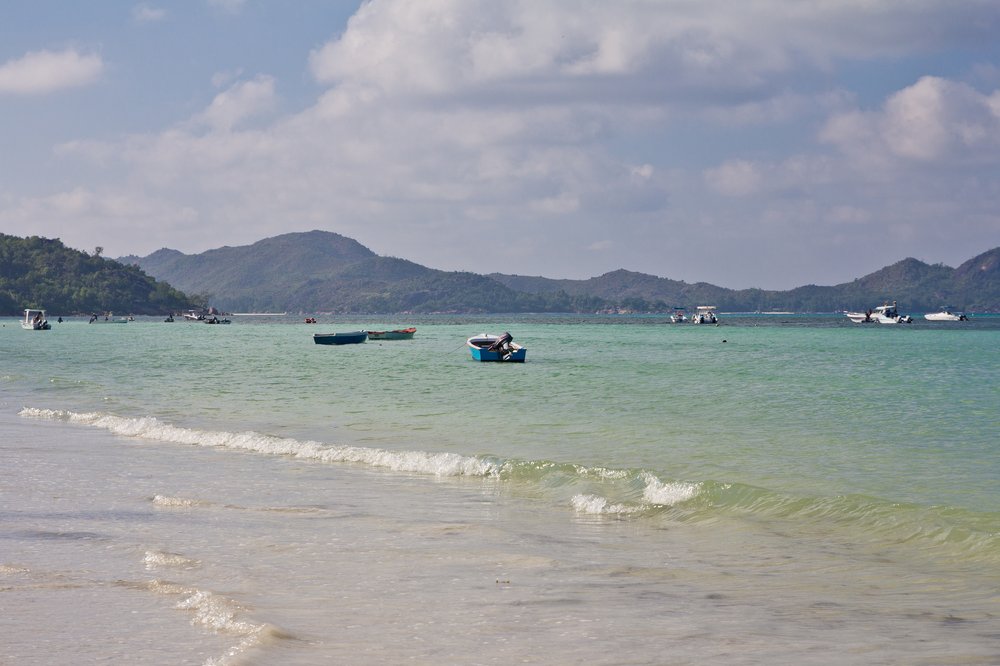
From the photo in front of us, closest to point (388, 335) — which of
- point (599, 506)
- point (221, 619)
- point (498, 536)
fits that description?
point (599, 506)

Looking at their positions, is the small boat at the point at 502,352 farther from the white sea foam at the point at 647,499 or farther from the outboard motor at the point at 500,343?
the white sea foam at the point at 647,499

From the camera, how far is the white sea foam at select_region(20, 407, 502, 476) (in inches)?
812

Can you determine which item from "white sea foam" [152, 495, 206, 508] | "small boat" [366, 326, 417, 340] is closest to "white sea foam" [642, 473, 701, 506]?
"white sea foam" [152, 495, 206, 508]

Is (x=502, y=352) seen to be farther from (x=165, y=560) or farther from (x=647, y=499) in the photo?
(x=165, y=560)

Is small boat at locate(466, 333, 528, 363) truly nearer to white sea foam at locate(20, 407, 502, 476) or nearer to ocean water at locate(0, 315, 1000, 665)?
ocean water at locate(0, 315, 1000, 665)

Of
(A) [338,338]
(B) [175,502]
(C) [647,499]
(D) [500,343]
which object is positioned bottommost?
(C) [647,499]

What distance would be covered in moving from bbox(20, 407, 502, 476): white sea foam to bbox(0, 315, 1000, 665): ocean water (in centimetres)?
9

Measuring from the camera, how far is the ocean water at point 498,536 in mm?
8812

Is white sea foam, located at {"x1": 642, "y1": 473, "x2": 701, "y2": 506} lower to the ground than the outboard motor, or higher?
lower

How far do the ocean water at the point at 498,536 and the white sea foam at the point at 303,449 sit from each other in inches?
3.5

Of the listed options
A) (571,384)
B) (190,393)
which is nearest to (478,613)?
(190,393)

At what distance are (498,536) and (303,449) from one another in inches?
418

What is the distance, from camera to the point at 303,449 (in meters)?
23.2

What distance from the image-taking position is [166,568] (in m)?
11.2
